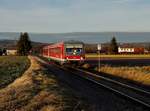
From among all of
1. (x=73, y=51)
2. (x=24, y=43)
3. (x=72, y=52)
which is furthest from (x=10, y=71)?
(x=24, y=43)

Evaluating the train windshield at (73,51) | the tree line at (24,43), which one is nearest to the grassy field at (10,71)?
the train windshield at (73,51)

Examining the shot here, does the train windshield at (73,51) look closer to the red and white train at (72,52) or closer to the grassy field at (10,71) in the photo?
the red and white train at (72,52)

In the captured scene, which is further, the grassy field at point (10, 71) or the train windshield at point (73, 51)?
the train windshield at point (73, 51)

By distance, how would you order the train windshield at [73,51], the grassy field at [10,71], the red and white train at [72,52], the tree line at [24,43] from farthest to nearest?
the tree line at [24,43] < the train windshield at [73,51] < the red and white train at [72,52] < the grassy field at [10,71]

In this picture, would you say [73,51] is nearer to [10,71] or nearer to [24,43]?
[10,71]

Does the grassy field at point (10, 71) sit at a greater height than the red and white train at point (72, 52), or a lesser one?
lesser

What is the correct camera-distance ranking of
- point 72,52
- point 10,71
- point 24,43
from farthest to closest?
point 24,43 < point 72,52 < point 10,71

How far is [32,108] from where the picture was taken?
13844mm

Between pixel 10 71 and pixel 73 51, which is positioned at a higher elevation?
pixel 73 51

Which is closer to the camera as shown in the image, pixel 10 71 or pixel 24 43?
pixel 10 71

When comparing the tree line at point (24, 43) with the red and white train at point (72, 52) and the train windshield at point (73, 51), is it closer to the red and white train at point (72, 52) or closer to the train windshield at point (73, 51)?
the red and white train at point (72, 52)

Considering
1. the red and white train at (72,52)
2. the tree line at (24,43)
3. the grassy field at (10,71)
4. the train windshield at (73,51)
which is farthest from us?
the tree line at (24,43)

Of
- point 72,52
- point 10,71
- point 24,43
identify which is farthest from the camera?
point 24,43

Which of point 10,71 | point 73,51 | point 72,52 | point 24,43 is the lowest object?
point 10,71
